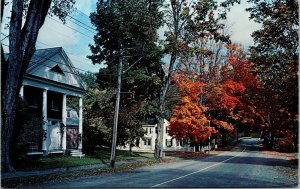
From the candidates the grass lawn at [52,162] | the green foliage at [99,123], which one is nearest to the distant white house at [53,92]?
the green foliage at [99,123]

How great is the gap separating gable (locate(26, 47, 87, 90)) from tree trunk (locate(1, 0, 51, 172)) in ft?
33.2

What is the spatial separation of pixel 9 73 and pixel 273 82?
362 inches

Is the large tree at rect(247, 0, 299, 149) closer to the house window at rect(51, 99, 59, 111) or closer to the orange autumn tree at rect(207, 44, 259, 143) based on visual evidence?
the orange autumn tree at rect(207, 44, 259, 143)

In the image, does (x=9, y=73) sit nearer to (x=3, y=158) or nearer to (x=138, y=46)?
(x=3, y=158)

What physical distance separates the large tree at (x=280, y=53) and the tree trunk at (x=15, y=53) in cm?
608

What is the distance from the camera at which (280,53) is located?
15422 millimetres

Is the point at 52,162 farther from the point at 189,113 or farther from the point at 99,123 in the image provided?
the point at 189,113

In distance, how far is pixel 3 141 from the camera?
35.7 feet

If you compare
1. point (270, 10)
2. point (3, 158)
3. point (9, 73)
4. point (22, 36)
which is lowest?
point (3, 158)

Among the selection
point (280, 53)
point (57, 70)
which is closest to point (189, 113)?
point (57, 70)

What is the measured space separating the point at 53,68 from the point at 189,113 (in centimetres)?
1107

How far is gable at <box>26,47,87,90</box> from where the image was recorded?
901 inches

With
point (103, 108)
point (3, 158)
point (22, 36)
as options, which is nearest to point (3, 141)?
point (3, 158)

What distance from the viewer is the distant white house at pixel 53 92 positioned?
2323 cm
